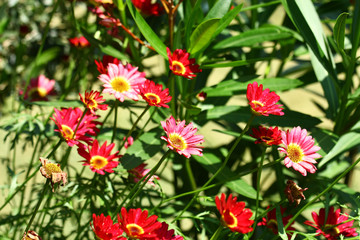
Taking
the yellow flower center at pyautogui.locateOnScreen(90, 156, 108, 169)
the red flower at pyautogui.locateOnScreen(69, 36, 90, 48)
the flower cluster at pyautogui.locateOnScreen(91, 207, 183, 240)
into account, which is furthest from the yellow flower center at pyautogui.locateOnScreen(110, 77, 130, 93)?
the red flower at pyautogui.locateOnScreen(69, 36, 90, 48)

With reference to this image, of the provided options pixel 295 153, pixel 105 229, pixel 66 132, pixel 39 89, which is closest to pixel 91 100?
pixel 66 132

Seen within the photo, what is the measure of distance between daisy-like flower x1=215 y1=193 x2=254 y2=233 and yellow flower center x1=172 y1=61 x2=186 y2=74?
0.21 meters

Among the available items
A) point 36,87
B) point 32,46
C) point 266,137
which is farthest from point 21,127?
point 32,46

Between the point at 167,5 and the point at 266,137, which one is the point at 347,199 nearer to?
the point at 266,137

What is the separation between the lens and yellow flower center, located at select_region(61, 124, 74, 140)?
24.9 inches

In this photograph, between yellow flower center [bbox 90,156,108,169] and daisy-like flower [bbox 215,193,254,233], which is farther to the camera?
yellow flower center [bbox 90,156,108,169]

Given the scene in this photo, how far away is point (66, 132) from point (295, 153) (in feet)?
1.06

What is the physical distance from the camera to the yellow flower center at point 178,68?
0.65 metres

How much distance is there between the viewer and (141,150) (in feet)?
2.44

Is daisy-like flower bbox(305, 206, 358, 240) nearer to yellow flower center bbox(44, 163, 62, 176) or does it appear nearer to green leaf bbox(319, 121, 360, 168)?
green leaf bbox(319, 121, 360, 168)

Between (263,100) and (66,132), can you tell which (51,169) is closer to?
(66,132)

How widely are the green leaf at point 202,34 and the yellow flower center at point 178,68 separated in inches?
3.1

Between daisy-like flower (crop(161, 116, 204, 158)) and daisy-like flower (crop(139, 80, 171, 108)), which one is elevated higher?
daisy-like flower (crop(139, 80, 171, 108))

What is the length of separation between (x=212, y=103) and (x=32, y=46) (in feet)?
3.35
